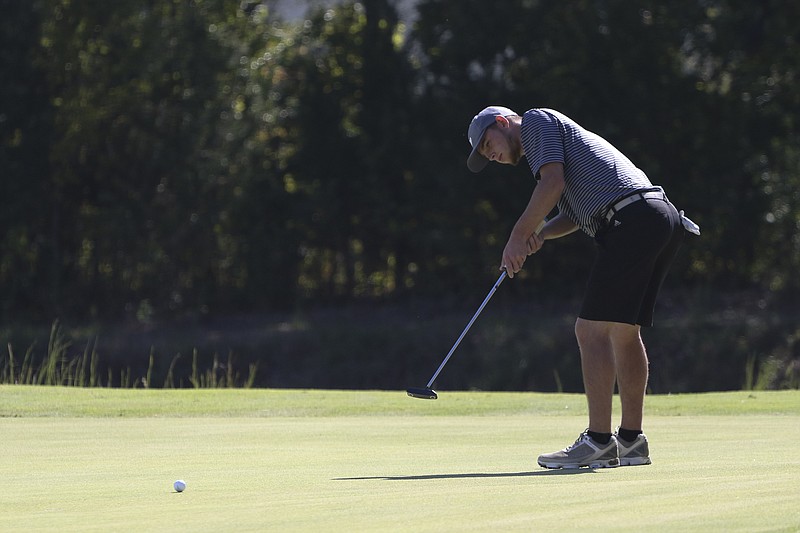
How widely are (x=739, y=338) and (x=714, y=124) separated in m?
3.80

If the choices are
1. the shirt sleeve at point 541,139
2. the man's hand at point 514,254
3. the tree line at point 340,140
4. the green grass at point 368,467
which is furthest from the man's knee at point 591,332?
the tree line at point 340,140

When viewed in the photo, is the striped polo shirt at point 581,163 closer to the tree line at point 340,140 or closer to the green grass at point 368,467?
the green grass at point 368,467

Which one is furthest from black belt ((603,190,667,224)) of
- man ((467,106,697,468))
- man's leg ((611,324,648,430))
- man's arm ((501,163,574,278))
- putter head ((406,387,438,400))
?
putter head ((406,387,438,400))

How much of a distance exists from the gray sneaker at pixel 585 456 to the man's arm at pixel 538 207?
29.1 inches

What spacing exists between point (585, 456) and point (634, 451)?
27cm

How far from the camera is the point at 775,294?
2064 cm

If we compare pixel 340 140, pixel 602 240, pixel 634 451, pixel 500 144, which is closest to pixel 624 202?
pixel 602 240

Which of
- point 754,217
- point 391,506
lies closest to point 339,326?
point 754,217

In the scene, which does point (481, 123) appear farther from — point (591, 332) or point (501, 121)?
point (591, 332)

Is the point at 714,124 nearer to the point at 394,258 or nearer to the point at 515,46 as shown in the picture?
the point at 515,46

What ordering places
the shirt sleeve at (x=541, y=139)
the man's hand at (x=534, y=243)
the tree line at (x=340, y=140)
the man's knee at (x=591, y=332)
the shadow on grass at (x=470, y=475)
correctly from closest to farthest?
the shadow on grass at (x=470, y=475)
the shirt sleeve at (x=541, y=139)
the man's knee at (x=591, y=332)
the man's hand at (x=534, y=243)
the tree line at (x=340, y=140)

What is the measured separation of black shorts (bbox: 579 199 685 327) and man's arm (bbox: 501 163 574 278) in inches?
10.7

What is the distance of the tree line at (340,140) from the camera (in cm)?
2108

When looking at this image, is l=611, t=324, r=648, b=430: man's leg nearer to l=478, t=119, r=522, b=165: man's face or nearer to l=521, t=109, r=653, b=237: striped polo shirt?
l=521, t=109, r=653, b=237: striped polo shirt
